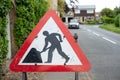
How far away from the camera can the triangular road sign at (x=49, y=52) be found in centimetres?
463

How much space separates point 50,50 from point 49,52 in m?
0.03

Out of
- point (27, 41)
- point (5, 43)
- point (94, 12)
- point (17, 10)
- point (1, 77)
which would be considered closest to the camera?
point (27, 41)

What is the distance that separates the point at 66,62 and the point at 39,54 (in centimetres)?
35

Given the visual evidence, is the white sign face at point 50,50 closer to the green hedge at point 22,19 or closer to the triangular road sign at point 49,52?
the triangular road sign at point 49,52

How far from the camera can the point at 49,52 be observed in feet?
15.2

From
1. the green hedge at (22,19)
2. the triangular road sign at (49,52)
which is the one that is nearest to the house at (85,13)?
the green hedge at (22,19)

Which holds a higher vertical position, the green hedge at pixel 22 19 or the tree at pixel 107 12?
the green hedge at pixel 22 19

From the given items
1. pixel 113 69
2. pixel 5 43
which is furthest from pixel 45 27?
pixel 113 69

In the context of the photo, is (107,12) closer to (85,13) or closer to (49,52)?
(85,13)

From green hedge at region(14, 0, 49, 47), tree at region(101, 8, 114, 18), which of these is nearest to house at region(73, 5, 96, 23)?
tree at region(101, 8, 114, 18)

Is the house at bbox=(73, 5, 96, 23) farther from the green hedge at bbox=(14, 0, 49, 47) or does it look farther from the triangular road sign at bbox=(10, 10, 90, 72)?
the triangular road sign at bbox=(10, 10, 90, 72)

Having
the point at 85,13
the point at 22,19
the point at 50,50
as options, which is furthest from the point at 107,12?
the point at 50,50

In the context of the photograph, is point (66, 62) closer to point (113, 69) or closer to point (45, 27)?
point (45, 27)

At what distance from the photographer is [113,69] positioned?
1264cm
